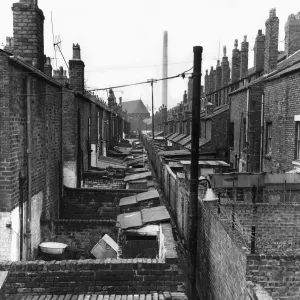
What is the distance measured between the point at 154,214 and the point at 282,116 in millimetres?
8172

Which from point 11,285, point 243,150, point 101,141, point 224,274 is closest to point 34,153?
point 11,285

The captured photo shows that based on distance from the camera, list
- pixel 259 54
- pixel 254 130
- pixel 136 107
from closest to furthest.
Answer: pixel 254 130 < pixel 259 54 < pixel 136 107

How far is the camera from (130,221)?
8.18 metres

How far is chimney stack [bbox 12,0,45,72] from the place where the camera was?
8.48m

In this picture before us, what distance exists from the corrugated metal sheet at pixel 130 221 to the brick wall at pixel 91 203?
2431 millimetres

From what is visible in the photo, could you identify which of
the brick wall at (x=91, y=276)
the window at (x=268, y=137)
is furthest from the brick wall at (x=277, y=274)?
the window at (x=268, y=137)

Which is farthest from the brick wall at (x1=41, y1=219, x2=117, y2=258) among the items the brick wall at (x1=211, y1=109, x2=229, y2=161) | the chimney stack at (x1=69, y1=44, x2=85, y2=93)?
the brick wall at (x1=211, y1=109, x2=229, y2=161)

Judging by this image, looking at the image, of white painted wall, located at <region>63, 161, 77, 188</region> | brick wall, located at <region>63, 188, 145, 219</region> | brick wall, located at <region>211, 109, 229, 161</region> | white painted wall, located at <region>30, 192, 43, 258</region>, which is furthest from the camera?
brick wall, located at <region>211, 109, 229, 161</region>

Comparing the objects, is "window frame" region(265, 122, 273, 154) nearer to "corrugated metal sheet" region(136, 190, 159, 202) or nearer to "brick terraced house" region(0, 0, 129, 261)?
"corrugated metal sheet" region(136, 190, 159, 202)

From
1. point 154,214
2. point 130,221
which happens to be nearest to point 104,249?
point 130,221

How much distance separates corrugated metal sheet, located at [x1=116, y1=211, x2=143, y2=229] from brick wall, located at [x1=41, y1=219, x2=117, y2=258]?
0.38m

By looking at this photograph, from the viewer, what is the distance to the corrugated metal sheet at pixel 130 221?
7.82 metres

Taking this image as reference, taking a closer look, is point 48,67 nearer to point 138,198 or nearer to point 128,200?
point 128,200

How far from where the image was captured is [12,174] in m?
6.52
